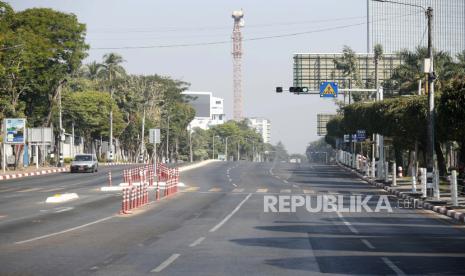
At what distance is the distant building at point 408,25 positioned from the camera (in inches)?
4924

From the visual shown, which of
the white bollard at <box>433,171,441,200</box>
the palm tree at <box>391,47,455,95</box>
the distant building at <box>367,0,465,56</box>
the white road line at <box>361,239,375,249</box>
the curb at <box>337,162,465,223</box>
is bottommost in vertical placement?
the curb at <box>337,162,465,223</box>

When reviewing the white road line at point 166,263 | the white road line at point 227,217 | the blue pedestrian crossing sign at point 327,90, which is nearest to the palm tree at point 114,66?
the blue pedestrian crossing sign at point 327,90

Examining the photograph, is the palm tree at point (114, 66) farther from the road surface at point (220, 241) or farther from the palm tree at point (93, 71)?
the road surface at point (220, 241)

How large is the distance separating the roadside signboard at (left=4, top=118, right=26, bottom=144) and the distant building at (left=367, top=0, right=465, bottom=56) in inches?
2960

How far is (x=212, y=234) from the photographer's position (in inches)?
779

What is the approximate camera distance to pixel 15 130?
65.1 meters

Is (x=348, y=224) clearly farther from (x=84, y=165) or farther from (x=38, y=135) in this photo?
(x=38, y=135)

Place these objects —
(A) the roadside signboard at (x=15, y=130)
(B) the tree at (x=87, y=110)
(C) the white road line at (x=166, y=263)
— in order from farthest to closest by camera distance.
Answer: (B) the tree at (x=87, y=110)
(A) the roadside signboard at (x=15, y=130)
(C) the white road line at (x=166, y=263)

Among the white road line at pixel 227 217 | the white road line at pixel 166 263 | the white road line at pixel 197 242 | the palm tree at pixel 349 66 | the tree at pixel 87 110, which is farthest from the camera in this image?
the tree at pixel 87 110

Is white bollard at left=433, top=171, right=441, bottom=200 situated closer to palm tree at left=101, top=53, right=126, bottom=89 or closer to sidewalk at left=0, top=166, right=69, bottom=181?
sidewalk at left=0, top=166, right=69, bottom=181

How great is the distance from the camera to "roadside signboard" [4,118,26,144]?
64812 mm

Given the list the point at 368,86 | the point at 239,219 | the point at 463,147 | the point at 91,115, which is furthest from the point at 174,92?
the point at 239,219

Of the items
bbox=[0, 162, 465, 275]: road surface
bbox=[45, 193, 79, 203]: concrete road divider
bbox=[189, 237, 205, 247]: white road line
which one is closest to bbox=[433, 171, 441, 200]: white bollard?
bbox=[0, 162, 465, 275]: road surface

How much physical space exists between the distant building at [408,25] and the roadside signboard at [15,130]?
2960 inches
